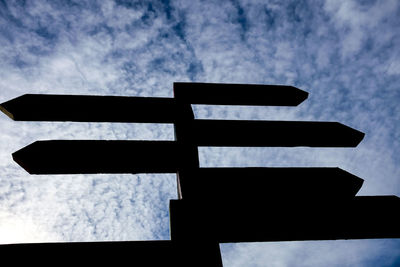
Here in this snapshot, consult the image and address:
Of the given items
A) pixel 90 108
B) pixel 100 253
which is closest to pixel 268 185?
pixel 100 253

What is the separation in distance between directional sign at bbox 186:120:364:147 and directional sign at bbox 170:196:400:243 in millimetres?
877

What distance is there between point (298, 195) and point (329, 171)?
0.90 ft

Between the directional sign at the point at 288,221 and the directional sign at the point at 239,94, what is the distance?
1411 millimetres

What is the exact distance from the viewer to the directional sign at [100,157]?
5.45 ft

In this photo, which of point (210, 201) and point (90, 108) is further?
point (90, 108)

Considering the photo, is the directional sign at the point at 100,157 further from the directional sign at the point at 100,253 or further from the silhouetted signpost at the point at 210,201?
the directional sign at the point at 100,253

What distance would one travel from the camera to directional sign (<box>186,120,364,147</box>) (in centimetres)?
214

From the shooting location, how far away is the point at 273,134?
2.18m

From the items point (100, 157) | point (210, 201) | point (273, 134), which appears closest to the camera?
point (210, 201)

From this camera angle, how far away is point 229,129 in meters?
2.16

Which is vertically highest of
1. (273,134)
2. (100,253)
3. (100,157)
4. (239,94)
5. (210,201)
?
(239,94)

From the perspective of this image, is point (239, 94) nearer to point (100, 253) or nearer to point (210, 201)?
point (210, 201)

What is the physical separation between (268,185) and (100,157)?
1203mm

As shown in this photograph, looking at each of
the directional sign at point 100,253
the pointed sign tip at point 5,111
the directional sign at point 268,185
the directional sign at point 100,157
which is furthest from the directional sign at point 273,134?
the pointed sign tip at point 5,111
